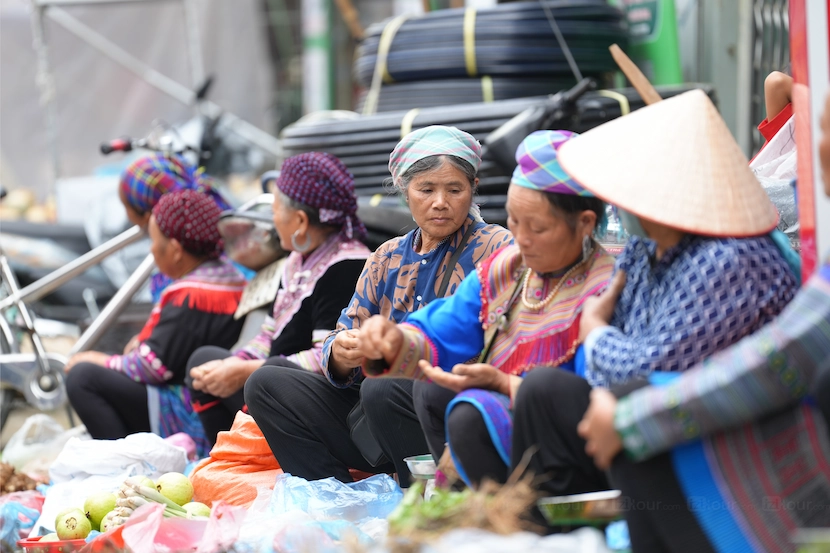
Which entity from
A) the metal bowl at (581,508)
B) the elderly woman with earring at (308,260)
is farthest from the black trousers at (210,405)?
the metal bowl at (581,508)

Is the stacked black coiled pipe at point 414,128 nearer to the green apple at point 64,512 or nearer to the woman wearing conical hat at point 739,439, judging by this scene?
the green apple at point 64,512

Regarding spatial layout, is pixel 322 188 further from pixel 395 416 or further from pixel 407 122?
pixel 407 122

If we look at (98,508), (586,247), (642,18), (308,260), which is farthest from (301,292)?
(642,18)

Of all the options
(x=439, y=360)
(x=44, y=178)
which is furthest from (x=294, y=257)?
(x=44, y=178)

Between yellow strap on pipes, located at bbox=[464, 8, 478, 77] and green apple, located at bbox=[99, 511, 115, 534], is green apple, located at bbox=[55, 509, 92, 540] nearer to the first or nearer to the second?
green apple, located at bbox=[99, 511, 115, 534]

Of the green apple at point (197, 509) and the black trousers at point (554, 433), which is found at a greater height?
the black trousers at point (554, 433)

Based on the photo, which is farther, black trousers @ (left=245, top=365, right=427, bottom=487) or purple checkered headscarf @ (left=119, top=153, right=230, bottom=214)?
purple checkered headscarf @ (left=119, top=153, right=230, bottom=214)

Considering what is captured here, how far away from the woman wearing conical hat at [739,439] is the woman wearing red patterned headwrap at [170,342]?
2.48 metres

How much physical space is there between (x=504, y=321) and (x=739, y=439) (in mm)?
725

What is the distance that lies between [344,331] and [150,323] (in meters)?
1.51

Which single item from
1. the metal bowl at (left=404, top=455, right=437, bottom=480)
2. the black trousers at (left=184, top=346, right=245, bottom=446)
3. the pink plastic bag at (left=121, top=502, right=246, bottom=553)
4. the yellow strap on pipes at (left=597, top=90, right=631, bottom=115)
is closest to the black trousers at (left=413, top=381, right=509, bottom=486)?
the metal bowl at (left=404, top=455, right=437, bottom=480)

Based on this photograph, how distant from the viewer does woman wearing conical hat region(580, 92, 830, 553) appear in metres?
1.64

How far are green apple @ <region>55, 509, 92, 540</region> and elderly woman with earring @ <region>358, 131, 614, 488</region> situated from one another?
1.25 m

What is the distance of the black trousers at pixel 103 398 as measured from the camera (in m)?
3.93
